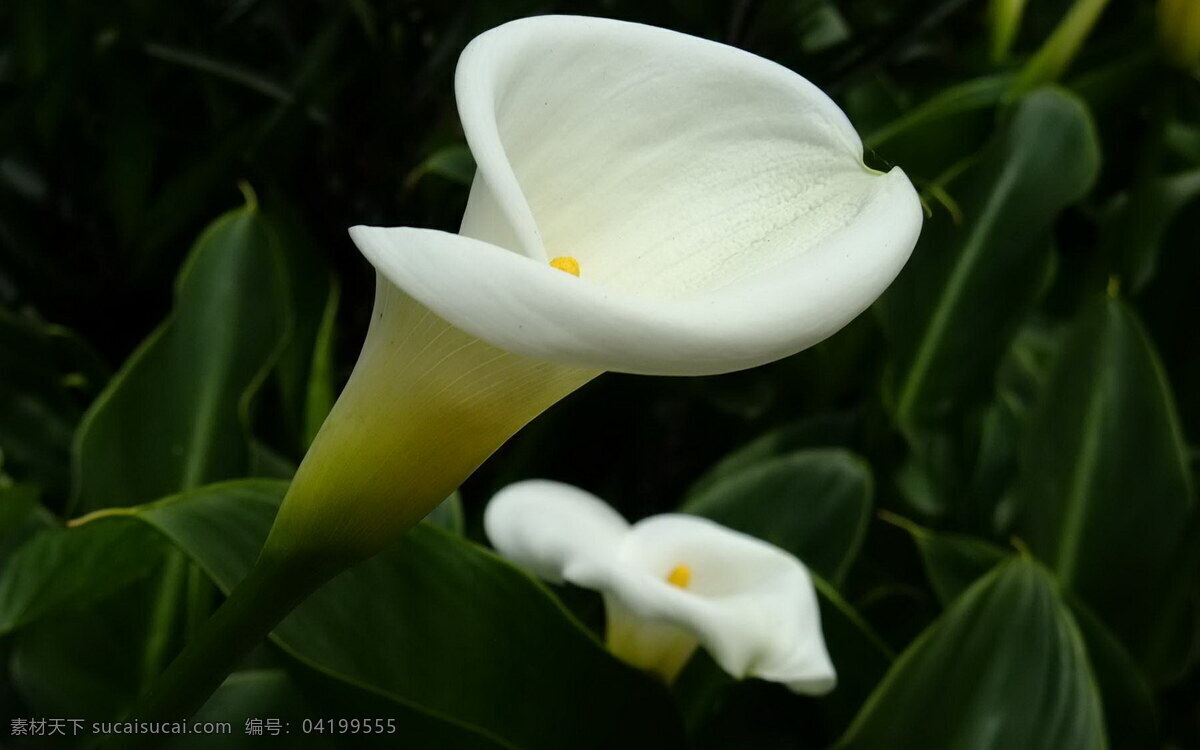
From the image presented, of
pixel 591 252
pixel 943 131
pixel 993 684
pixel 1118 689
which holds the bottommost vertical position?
pixel 1118 689

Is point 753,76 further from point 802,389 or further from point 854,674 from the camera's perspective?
point 802,389

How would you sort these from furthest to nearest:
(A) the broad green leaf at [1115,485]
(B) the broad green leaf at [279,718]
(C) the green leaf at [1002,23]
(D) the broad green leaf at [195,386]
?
(C) the green leaf at [1002,23] < (A) the broad green leaf at [1115,485] < (D) the broad green leaf at [195,386] < (B) the broad green leaf at [279,718]

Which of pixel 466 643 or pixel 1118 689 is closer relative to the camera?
pixel 466 643

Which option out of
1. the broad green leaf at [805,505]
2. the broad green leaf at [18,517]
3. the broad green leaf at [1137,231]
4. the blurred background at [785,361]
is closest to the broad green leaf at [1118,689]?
the blurred background at [785,361]

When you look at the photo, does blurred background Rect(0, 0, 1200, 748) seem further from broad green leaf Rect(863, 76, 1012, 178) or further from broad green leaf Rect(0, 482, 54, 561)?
broad green leaf Rect(0, 482, 54, 561)

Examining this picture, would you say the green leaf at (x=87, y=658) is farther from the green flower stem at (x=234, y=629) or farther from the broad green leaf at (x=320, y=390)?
the green flower stem at (x=234, y=629)

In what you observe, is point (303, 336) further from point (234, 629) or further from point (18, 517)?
point (234, 629)

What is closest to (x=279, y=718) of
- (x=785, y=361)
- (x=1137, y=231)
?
(x=785, y=361)
